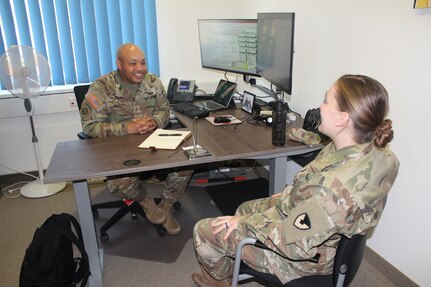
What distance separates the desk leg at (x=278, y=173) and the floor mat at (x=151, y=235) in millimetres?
732

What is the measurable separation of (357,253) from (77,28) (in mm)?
2756

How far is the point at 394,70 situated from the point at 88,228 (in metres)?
1.72

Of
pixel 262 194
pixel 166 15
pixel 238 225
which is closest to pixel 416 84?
pixel 238 225

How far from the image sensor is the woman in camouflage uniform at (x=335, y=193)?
1152mm

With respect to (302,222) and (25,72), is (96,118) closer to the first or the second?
(25,72)

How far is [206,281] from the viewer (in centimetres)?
188

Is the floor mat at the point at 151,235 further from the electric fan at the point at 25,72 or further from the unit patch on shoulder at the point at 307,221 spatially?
the unit patch on shoulder at the point at 307,221

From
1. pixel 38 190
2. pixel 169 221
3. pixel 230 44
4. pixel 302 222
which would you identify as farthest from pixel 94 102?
pixel 302 222

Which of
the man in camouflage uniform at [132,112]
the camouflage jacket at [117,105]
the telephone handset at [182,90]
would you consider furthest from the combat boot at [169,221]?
the telephone handset at [182,90]

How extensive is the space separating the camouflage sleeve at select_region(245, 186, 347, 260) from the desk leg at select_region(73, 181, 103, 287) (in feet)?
3.13

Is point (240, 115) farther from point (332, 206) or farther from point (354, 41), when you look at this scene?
point (332, 206)

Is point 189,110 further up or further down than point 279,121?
further down

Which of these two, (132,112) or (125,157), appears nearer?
(125,157)

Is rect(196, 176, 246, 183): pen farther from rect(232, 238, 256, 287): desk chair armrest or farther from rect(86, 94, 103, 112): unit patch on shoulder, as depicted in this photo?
rect(232, 238, 256, 287): desk chair armrest
